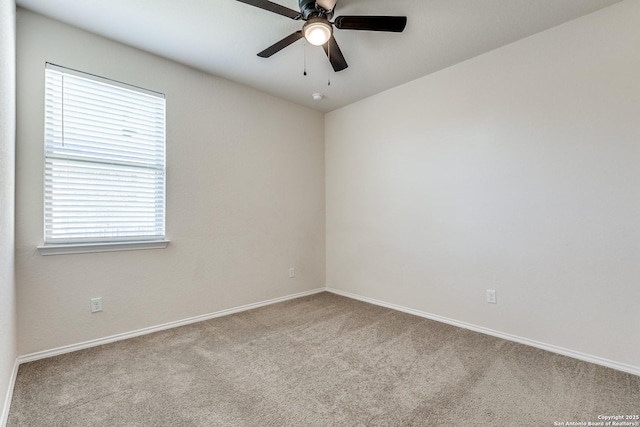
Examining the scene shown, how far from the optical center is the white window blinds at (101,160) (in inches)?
89.4

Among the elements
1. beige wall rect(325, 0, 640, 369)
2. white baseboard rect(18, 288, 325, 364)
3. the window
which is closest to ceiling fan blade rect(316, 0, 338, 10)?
beige wall rect(325, 0, 640, 369)

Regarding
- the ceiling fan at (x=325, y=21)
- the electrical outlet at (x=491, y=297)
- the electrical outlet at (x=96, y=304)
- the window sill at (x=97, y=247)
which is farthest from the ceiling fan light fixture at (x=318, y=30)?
the electrical outlet at (x=96, y=304)

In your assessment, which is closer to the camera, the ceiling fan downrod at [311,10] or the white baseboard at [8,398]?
the white baseboard at [8,398]

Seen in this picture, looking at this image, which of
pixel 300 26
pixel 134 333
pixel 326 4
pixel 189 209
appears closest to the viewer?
pixel 326 4

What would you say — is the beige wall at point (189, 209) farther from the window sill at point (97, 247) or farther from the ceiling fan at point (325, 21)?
the ceiling fan at point (325, 21)

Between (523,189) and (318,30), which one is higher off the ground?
(318,30)

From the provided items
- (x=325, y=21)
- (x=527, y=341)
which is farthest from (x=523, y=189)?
(x=325, y=21)

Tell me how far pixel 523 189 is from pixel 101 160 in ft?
11.5

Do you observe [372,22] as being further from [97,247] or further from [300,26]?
[97,247]

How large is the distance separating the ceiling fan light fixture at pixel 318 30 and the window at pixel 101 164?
1.65 metres

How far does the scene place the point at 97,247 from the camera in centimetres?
242

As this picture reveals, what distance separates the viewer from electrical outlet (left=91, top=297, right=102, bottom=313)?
2414mm

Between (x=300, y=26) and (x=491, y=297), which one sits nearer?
(x=300, y=26)

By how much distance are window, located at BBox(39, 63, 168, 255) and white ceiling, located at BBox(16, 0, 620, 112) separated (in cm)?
47
